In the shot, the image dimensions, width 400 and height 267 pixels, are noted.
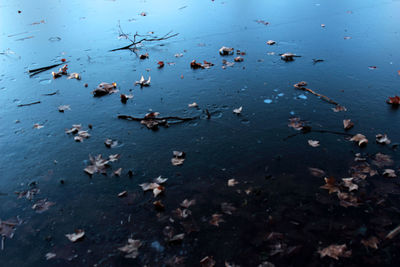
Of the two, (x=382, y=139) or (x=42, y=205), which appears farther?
(x=382, y=139)

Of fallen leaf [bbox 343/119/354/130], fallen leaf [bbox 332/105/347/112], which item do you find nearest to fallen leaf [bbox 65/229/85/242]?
fallen leaf [bbox 343/119/354/130]

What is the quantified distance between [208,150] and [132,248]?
5.08ft

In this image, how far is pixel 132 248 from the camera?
7.92 feet

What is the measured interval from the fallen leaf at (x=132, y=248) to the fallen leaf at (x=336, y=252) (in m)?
1.56

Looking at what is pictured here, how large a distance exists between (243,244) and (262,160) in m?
1.20

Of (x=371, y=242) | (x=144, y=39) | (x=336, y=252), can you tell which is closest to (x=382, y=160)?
(x=371, y=242)

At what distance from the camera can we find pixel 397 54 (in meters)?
5.99

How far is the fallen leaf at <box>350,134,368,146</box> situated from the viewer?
3385mm

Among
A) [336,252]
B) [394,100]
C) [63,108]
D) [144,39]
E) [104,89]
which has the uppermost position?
[144,39]

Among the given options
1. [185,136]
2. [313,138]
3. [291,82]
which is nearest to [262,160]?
[313,138]

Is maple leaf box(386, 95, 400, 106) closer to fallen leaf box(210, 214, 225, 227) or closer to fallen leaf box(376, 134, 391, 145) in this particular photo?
fallen leaf box(376, 134, 391, 145)

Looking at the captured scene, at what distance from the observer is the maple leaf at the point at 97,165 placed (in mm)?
3323

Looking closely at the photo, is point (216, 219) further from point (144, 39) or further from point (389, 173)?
point (144, 39)

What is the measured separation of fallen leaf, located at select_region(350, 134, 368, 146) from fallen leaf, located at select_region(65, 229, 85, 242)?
3.31 m
